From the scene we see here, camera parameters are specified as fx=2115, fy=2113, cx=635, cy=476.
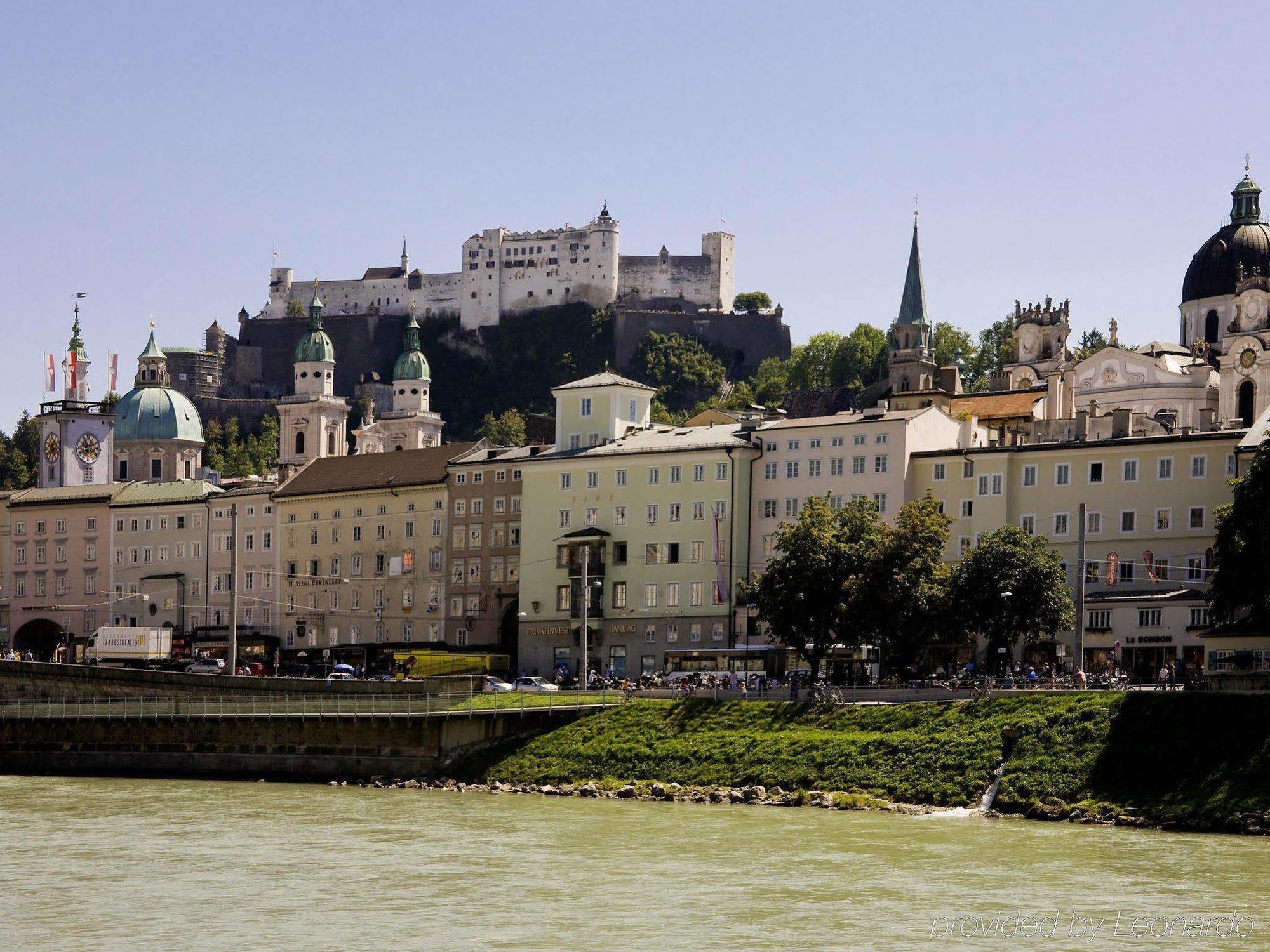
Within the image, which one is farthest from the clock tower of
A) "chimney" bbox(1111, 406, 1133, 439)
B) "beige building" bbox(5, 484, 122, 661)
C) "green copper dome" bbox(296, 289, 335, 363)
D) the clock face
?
"chimney" bbox(1111, 406, 1133, 439)

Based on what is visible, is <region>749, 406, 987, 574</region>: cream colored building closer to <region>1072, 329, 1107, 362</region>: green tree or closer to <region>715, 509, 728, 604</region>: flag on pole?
<region>715, 509, 728, 604</region>: flag on pole

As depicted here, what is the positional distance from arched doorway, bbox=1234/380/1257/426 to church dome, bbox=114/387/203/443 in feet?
262

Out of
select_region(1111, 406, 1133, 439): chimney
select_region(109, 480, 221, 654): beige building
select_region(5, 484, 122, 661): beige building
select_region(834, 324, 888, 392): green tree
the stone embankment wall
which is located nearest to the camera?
the stone embankment wall

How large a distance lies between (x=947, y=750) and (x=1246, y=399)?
64.5m

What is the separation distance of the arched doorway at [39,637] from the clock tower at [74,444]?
1950cm

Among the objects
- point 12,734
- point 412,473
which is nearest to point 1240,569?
point 12,734

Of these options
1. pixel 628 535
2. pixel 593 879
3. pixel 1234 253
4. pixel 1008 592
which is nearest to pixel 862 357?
pixel 1234 253

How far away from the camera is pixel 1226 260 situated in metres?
142

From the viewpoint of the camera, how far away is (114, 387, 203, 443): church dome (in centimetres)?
16088

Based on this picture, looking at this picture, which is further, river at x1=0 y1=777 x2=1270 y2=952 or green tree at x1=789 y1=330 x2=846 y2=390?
green tree at x1=789 y1=330 x2=846 y2=390

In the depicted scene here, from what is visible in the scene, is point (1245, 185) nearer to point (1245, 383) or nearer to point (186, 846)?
point (1245, 383)

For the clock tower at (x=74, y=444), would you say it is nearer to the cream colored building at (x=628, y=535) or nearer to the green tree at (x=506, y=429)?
the green tree at (x=506, y=429)

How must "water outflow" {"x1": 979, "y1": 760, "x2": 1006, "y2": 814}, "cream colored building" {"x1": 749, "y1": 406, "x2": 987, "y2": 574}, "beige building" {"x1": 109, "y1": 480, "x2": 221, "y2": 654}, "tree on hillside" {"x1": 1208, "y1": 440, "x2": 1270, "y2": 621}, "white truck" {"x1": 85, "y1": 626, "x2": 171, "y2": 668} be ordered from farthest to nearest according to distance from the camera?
"beige building" {"x1": 109, "y1": 480, "x2": 221, "y2": 654}, "white truck" {"x1": 85, "y1": 626, "x2": 171, "y2": 668}, "cream colored building" {"x1": 749, "y1": 406, "x2": 987, "y2": 574}, "tree on hillside" {"x1": 1208, "y1": 440, "x2": 1270, "y2": 621}, "water outflow" {"x1": 979, "y1": 760, "x2": 1006, "y2": 814}

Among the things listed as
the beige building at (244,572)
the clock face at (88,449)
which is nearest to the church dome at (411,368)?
the clock face at (88,449)
